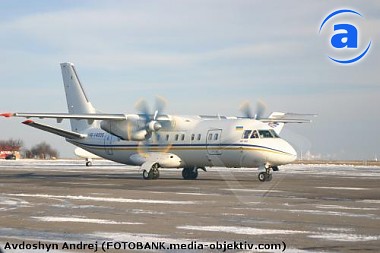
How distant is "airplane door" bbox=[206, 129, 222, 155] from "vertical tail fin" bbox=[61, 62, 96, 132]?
37.9 ft

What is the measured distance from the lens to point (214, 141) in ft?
115

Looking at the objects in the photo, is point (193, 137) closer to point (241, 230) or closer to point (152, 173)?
point (152, 173)

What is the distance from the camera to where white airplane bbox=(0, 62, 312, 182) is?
32.7 m

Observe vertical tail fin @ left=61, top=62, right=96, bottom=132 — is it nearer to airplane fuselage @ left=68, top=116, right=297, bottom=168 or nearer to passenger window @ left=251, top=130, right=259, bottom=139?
airplane fuselage @ left=68, top=116, right=297, bottom=168

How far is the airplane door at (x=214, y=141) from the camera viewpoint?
3462 centimetres

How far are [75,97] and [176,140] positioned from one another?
10.7m

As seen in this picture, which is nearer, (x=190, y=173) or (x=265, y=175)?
(x=265, y=175)

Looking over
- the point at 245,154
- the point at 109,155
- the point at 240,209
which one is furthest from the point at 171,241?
the point at 109,155

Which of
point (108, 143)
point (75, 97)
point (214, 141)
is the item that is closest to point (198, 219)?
point (214, 141)

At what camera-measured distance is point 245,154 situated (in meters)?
33.1

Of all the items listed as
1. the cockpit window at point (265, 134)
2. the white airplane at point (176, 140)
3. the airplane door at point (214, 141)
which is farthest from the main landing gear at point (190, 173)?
the cockpit window at point (265, 134)

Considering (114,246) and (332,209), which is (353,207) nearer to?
(332,209)

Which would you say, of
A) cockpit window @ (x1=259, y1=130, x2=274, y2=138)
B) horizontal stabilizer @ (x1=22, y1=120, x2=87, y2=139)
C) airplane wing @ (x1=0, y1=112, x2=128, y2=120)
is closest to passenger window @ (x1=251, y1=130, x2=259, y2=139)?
cockpit window @ (x1=259, y1=130, x2=274, y2=138)

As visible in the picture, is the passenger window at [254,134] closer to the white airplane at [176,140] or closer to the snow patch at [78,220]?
the white airplane at [176,140]
